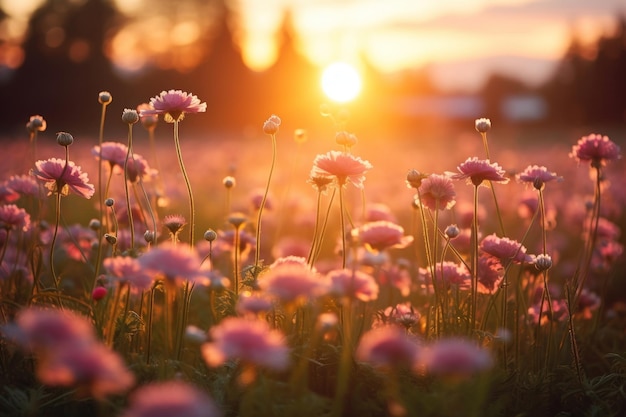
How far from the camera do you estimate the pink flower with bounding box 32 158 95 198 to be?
1.95 metres

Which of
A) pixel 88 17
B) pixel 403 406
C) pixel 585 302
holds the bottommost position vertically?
pixel 403 406

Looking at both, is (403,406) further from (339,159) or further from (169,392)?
(339,159)

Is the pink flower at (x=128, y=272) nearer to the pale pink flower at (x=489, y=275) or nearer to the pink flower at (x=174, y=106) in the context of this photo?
the pink flower at (x=174, y=106)

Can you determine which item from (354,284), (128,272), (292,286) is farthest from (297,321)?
(292,286)

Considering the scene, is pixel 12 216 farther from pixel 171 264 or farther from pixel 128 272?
pixel 171 264

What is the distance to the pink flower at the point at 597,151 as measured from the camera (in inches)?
90.4

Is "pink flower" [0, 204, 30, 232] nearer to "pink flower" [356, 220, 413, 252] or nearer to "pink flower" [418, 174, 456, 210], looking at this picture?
"pink flower" [356, 220, 413, 252]

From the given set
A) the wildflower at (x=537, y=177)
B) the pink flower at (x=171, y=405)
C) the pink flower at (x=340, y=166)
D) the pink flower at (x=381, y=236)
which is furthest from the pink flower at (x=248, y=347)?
the wildflower at (x=537, y=177)

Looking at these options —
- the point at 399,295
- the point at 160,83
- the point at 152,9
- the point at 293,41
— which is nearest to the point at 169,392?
the point at 399,295

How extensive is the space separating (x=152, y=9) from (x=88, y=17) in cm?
705

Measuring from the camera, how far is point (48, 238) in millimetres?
2635

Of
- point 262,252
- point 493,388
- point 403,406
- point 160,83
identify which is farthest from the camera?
point 160,83

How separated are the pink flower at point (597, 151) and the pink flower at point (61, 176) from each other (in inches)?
65.2

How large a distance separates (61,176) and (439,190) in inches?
44.2
